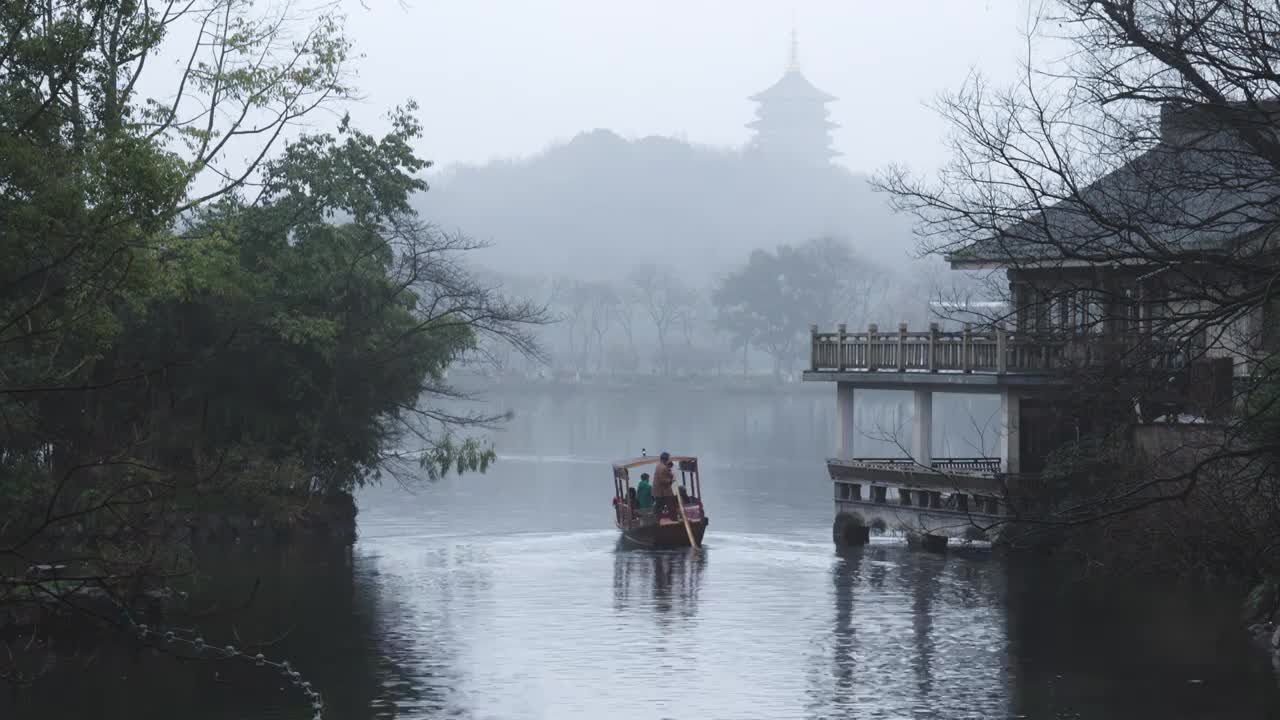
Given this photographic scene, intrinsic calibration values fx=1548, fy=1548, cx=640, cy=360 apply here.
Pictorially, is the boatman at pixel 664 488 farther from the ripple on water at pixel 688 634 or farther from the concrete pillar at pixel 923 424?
the concrete pillar at pixel 923 424

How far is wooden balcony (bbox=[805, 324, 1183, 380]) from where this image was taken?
1454 inches

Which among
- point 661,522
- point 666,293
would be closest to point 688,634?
point 661,522

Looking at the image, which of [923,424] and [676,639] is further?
[923,424]

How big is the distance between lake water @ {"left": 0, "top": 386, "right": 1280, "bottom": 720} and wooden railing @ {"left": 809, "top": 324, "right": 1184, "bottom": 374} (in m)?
4.73

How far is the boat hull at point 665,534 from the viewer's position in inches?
1581

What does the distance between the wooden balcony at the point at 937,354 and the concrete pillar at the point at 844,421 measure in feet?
2.72

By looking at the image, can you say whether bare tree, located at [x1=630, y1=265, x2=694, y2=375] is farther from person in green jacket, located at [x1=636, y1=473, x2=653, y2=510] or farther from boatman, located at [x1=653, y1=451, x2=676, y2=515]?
boatman, located at [x1=653, y1=451, x2=676, y2=515]

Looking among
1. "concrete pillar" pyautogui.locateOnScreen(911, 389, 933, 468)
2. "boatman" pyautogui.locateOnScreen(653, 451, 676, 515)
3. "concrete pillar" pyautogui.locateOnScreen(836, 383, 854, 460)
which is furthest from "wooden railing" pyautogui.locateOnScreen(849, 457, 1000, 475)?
"boatman" pyautogui.locateOnScreen(653, 451, 676, 515)

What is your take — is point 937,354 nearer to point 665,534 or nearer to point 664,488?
point 664,488

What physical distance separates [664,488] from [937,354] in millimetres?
7814

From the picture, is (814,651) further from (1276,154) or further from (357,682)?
(1276,154)

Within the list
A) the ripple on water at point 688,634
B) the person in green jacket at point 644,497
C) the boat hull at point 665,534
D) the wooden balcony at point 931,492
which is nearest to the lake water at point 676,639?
the ripple on water at point 688,634

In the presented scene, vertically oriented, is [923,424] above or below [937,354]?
below

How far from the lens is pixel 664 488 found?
40375 millimetres
